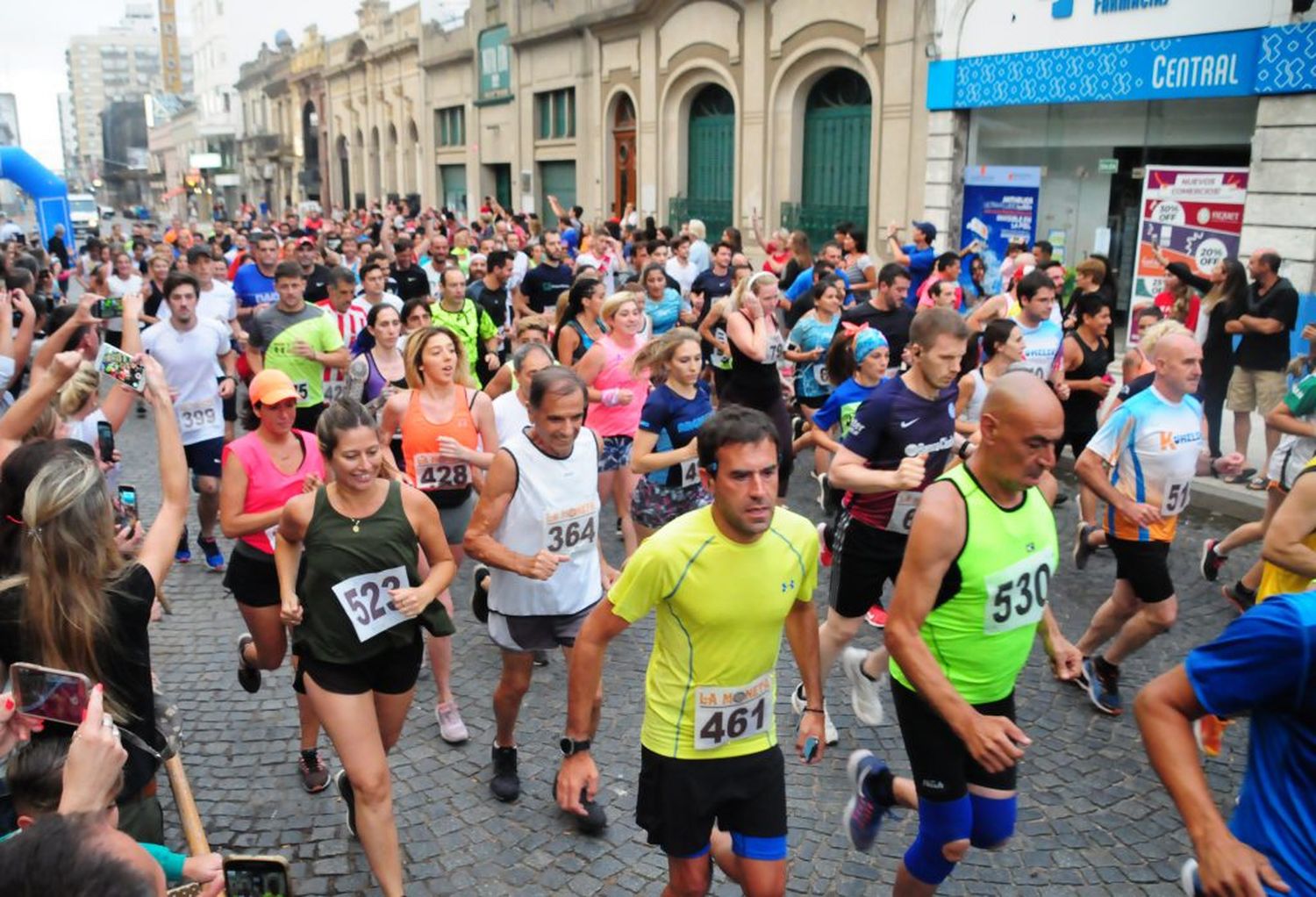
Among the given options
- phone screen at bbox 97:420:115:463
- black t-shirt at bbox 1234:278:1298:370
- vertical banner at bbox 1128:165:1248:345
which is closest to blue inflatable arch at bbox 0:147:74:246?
vertical banner at bbox 1128:165:1248:345

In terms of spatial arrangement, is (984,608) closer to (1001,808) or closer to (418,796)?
(1001,808)

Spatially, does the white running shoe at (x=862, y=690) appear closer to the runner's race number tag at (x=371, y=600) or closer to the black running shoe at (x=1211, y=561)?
the runner's race number tag at (x=371, y=600)

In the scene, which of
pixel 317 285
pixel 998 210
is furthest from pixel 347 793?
pixel 998 210

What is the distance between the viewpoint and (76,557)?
287 cm

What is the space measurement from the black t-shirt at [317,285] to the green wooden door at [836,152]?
33.1ft

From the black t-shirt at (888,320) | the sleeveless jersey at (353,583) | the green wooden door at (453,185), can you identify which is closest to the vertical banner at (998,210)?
the black t-shirt at (888,320)

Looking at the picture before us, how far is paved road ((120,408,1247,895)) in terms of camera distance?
396 centimetres

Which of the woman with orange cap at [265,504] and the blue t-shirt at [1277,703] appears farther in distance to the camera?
the woman with orange cap at [265,504]

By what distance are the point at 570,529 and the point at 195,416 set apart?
3.94 meters

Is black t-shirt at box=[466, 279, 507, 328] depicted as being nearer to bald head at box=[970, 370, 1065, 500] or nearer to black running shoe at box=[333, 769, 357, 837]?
black running shoe at box=[333, 769, 357, 837]

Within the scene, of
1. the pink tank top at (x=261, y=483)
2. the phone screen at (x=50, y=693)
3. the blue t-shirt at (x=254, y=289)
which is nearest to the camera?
the phone screen at (x=50, y=693)

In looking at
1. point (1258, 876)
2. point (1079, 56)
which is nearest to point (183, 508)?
point (1258, 876)

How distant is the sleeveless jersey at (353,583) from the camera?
3715 mm

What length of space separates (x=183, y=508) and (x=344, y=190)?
52654mm
